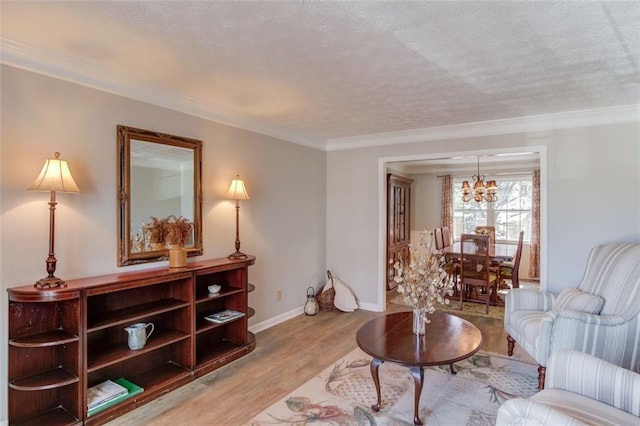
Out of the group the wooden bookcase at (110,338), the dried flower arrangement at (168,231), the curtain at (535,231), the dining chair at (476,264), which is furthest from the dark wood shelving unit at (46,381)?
the curtain at (535,231)

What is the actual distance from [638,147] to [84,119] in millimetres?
4921

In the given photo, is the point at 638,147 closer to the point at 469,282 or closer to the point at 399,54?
the point at 469,282

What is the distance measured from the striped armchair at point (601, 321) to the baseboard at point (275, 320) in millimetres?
2626

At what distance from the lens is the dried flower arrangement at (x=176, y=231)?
3107mm

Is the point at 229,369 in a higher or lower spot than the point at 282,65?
lower

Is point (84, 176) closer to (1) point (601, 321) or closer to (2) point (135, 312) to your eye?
(2) point (135, 312)

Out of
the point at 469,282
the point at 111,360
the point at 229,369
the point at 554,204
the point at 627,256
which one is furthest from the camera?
the point at 469,282

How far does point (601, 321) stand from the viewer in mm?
2578

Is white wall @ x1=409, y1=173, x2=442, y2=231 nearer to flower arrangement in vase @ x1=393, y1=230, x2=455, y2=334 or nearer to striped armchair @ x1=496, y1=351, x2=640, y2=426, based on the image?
flower arrangement in vase @ x1=393, y1=230, x2=455, y2=334

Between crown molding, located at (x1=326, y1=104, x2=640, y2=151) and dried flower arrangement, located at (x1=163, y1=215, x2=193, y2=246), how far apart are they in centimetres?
271

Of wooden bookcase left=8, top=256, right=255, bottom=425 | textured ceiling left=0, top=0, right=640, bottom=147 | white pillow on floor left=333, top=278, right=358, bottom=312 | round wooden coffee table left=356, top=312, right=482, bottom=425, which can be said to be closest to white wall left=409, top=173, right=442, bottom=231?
white pillow on floor left=333, top=278, right=358, bottom=312

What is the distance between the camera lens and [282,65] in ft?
8.31

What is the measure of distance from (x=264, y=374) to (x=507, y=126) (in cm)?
367

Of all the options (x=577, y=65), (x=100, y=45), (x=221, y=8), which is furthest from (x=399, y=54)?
(x=100, y=45)
